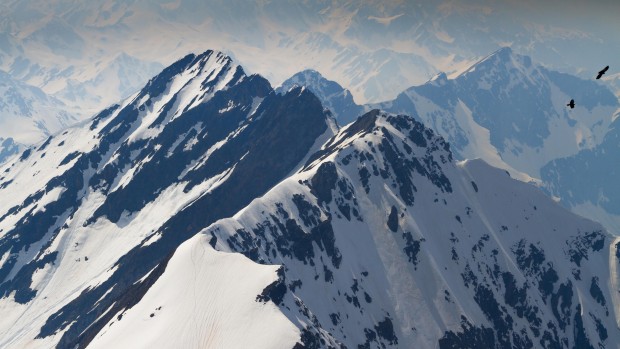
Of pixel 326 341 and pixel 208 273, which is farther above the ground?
pixel 208 273

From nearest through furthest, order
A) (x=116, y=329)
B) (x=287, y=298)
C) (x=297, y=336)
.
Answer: (x=297, y=336)
(x=287, y=298)
(x=116, y=329)

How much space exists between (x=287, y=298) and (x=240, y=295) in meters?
12.2

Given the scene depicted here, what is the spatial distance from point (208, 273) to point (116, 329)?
99.0 feet

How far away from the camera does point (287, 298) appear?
174 meters

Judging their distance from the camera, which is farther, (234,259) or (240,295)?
(234,259)

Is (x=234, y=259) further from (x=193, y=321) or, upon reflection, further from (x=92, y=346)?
(x=92, y=346)

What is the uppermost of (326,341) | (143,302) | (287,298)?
(143,302)

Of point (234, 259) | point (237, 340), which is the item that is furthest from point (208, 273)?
point (237, 340)

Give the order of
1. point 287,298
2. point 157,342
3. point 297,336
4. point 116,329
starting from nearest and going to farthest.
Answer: point 297,336, point 157,342, point 287,298, point 116,329

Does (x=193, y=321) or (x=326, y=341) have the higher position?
(x=193, y=321)

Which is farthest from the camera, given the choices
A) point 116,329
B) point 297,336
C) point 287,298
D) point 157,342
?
point 116,329

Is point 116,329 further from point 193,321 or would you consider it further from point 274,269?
point 274,269

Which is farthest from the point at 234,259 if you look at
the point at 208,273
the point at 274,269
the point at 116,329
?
the point at 116,329

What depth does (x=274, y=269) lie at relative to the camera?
178125 mm
